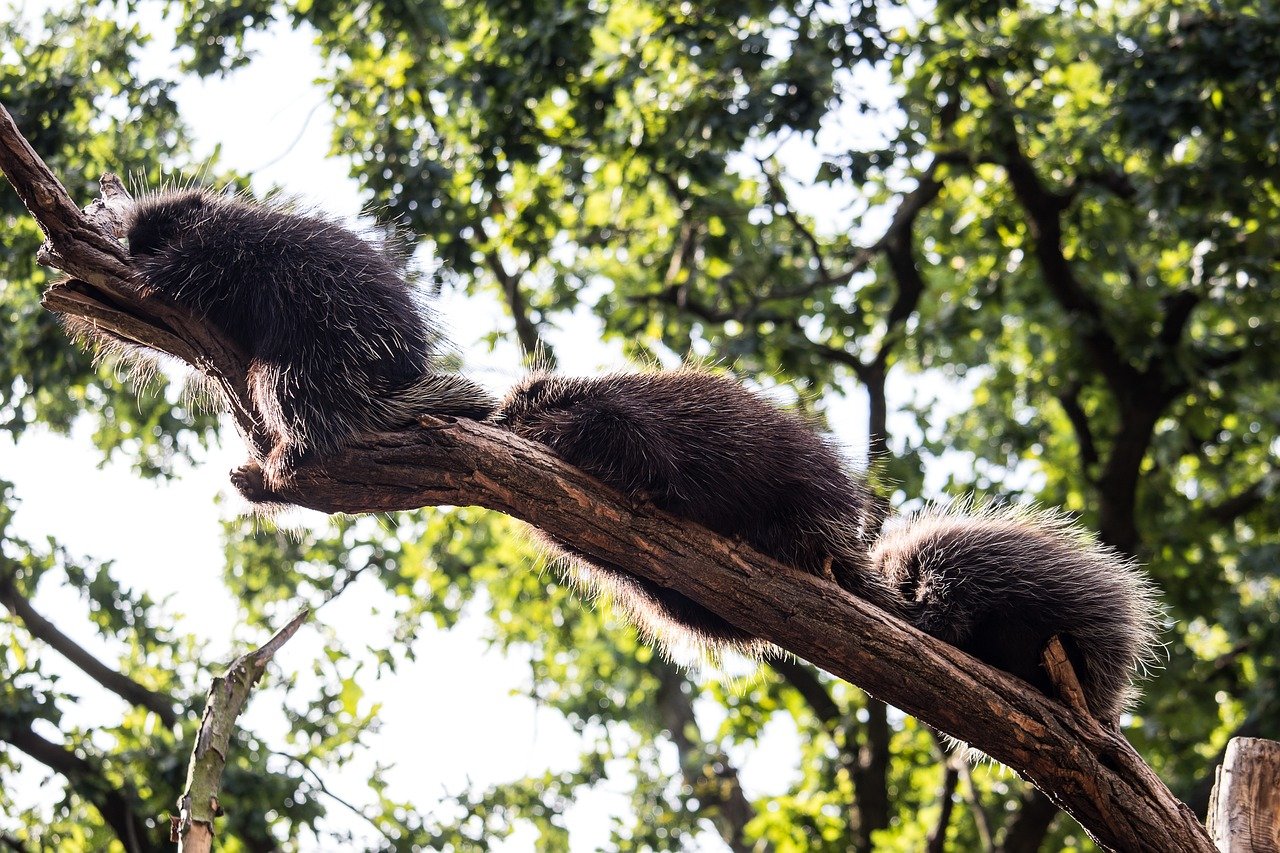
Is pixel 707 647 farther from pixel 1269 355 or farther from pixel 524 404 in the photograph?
pixel 1269 355

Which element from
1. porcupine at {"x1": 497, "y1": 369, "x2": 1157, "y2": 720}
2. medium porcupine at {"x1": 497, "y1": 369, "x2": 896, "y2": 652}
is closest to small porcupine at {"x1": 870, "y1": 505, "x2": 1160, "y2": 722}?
porcupine at {"x1": 497, "y1": 369, "x2": 1157, "y2": 720}

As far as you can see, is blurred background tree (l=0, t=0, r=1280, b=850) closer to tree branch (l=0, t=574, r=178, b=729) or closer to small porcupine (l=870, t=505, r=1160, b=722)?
tree branch (l=0, t=574, r=178, b=729)

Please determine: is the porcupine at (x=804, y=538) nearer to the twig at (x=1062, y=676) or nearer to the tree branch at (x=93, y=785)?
the twig at (x=1062, y=676)

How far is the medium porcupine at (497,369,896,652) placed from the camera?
298cm

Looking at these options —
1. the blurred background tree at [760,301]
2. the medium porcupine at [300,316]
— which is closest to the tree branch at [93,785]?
the blurred background tree at [760,301]

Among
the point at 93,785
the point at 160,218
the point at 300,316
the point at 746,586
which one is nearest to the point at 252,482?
the point at 300,316

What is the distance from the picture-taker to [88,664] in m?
7.32

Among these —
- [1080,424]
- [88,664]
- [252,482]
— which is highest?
[1080,424]

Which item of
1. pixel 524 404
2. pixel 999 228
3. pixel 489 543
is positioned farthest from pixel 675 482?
pixel 999 228

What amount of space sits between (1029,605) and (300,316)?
2.22m

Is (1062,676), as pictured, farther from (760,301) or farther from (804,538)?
(760,301)

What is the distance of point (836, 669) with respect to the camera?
296cm

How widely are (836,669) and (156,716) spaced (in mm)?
5612

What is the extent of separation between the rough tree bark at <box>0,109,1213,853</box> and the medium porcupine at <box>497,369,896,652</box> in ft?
0.29
